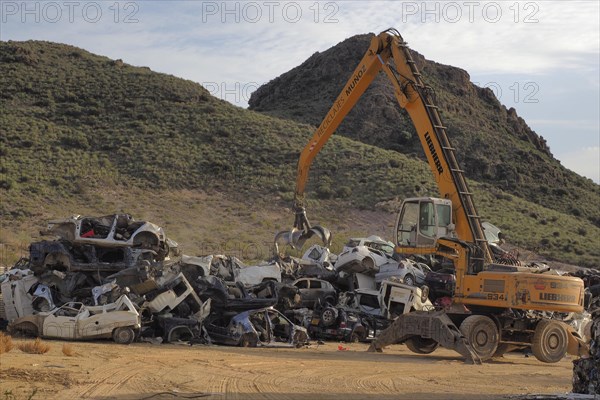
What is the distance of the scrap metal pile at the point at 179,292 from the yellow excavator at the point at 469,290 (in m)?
2.41

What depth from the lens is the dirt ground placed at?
42.6 feet

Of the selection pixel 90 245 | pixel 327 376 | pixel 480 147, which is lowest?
pixel 327 376

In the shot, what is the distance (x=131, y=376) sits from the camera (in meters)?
14.4

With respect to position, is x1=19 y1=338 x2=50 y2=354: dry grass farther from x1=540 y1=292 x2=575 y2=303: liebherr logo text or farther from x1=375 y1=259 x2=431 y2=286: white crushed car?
x1=375 y1=259 x2=431 y2=286: white crushed car

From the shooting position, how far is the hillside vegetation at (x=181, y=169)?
5209 centimetres

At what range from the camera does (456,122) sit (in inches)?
3391

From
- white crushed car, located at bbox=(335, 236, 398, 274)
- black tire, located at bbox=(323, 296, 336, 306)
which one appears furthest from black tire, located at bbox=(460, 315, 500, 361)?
white crushed car, located at bbox=(335, 236, 398, 274)

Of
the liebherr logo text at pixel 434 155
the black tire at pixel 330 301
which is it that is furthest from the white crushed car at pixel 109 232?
the liebherr logo text at pixel 434 155

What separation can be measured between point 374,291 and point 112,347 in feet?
26.1

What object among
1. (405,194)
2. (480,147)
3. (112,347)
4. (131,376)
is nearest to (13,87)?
(405,194)

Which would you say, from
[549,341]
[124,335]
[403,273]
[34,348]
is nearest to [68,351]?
[34,348]

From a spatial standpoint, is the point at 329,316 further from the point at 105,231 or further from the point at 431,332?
the point at 105,231

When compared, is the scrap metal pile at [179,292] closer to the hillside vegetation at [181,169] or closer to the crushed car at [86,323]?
the crushed car at [86,323]

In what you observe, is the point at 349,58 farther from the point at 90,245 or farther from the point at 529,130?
the point at 90,245
